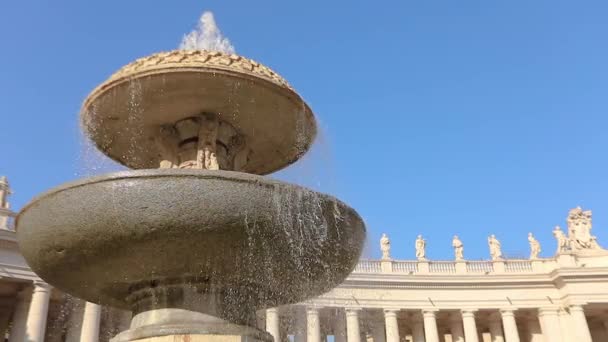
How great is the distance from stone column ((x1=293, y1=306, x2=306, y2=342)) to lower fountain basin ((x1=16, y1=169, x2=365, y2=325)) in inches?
1236

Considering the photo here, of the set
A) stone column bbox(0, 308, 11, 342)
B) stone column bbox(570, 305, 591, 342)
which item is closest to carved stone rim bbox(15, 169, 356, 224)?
stone column bbox(0, 308, 11, 342)

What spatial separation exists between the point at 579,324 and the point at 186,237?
131ft

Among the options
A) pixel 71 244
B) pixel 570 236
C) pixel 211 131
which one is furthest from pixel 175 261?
pixel 570 236

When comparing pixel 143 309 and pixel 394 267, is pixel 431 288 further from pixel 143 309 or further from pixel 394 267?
pixel 143 309

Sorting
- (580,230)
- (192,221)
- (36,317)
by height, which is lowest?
(192,221)

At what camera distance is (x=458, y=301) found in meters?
41.2

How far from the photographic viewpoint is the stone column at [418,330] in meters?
43.2

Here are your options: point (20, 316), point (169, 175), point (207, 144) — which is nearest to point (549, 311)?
point (20, 316)

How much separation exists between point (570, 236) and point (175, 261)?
44.9 meters

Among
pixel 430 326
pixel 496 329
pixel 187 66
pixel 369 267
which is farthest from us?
pixel 496 329

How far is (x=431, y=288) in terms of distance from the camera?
40906 mm

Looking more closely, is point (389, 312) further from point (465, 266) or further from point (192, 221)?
point (192, 221)

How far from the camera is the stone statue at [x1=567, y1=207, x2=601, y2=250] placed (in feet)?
146

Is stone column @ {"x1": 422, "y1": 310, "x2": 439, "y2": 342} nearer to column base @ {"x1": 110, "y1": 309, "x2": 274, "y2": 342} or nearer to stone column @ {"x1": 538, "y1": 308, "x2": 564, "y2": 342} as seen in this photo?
stone column @ {"x1": 538, "y1": 308, "x2": 564, "y2": 342}
